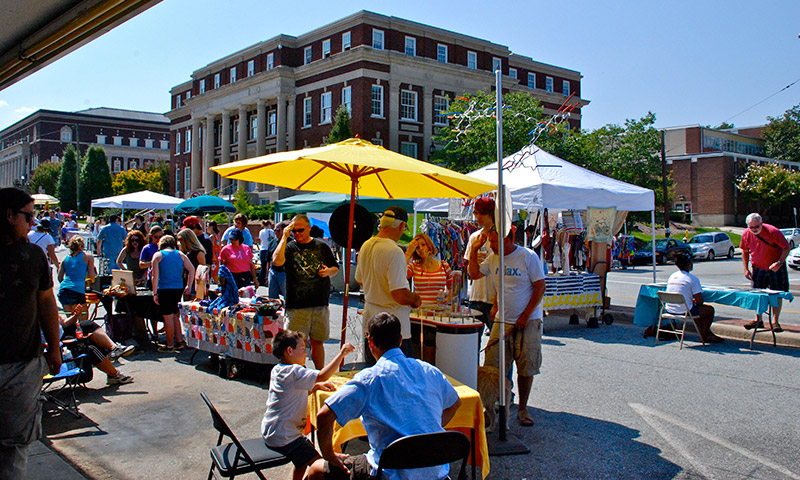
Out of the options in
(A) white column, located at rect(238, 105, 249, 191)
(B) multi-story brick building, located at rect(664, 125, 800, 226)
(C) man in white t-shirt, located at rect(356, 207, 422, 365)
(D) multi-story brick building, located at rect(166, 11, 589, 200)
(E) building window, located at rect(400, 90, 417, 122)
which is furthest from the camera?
(B) multi-story brick building, located at rect(664, 125, 800, 226)

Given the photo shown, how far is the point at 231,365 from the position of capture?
23.4ft

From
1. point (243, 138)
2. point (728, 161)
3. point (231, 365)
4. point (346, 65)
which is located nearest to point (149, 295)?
point (231, 365)

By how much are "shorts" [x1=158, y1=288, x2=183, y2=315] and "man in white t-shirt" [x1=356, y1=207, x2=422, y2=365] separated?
418cm

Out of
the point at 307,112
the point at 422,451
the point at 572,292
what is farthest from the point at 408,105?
the point at 422,451

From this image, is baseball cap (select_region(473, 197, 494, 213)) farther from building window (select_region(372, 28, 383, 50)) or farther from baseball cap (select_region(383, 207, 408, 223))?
building window (select_region(372, 28, 383, 50))

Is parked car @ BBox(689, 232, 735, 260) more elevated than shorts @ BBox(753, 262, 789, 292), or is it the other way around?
parked car @ BBox(689, 232, 735, 260)

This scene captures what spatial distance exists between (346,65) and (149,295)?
3555cm

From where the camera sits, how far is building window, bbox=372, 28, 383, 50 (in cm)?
4153

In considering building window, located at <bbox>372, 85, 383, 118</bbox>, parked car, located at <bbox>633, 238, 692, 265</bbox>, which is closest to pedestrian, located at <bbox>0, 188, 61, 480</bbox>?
parked car, located at <bbox>633, 238, 692, 265</bbox>

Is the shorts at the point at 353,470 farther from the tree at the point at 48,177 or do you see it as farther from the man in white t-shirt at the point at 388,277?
the tree at the point at 48,177

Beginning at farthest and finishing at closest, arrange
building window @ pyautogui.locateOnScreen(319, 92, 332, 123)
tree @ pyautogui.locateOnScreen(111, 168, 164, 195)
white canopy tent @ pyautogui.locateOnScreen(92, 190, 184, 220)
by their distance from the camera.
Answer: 1. tree @ pyautogui.locateOnScreen(111, 168, 164, 195)
2. building window @ pyautogui.locateOnScreen(319, 92, 332, 123)
3. white canopy tent @ pyautogui.locateOnScreen(92, 190, 184, 220)

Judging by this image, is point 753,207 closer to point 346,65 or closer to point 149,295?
point 346,65

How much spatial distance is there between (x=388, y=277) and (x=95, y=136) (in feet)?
337

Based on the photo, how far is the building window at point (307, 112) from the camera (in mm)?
45156
